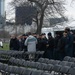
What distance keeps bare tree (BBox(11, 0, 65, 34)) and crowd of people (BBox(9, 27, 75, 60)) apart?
17584mm

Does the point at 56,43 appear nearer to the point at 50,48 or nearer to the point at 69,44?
the point at 50,48

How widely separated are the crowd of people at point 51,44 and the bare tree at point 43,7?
1758cm

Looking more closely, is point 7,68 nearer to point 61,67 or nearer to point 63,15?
point 61,67

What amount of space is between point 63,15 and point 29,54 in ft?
78.2

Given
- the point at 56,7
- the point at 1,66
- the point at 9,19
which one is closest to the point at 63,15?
the point at 56,7

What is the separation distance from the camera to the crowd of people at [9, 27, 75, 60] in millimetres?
15390

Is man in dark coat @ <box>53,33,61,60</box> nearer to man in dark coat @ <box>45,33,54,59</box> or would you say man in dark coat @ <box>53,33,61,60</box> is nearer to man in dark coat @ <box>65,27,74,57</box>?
man in dark coat @ <box>45,33,54,59</box>

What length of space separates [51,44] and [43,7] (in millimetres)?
→ 21795

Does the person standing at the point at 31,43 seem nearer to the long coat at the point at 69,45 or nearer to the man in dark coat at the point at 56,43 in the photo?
the man in dark coat at the point at 56,43

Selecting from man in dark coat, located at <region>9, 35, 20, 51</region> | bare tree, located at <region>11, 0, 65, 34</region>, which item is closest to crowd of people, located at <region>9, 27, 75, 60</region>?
man in dark coat, located at <region>9, 35, 20, 51</region>

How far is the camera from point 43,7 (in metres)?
39.2

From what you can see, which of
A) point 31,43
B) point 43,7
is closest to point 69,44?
point 31,43

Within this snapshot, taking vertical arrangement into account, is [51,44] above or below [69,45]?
below

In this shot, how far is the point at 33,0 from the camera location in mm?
39375
